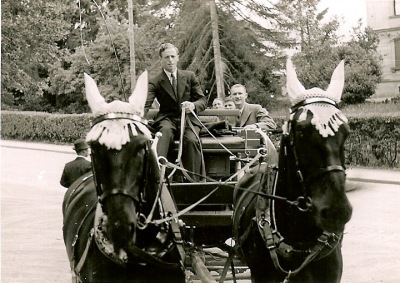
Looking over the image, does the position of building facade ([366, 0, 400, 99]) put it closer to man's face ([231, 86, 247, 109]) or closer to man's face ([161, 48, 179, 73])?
man's face ([231, 86, 247, 109])

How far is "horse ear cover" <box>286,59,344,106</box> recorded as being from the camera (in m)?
4.16

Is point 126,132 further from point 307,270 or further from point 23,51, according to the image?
point 23,51

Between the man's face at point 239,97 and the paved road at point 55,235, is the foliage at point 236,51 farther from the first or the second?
the man's face at point 239,97

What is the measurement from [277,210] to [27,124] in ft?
112

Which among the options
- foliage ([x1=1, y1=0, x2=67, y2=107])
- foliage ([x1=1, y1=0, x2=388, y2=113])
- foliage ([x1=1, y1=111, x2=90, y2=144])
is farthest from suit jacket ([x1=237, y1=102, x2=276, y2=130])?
foliage ([x1=1, y1=111, x2=90, y2=144])

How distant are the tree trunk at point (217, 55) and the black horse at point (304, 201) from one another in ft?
73.2

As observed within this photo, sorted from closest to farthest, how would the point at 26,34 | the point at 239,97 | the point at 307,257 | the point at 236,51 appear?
the point at 307,257
the point at 239,97
the point at 26,34
the point at 236,51

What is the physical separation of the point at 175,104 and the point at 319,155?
10.3 feet

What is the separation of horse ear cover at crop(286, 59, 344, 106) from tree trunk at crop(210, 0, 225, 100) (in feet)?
73.7

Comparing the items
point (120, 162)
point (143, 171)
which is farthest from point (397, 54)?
point (120, 162)

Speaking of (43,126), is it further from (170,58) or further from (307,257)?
(307,257)

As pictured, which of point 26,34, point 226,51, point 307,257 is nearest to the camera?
point 307,257

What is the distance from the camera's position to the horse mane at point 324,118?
12.6 feet

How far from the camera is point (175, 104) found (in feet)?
22.2
